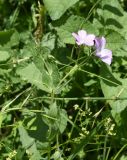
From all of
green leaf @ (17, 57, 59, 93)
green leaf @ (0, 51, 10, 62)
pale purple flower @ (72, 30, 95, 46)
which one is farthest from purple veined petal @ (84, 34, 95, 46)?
green leaf @ (0, 51, 10, 62)

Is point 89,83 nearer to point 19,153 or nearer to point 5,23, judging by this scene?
point 19,153

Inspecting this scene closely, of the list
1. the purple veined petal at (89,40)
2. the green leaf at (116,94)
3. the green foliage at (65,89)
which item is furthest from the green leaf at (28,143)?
the purple veined petal at (89,40)

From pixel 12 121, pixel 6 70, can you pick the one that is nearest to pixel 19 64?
pixel 6 70

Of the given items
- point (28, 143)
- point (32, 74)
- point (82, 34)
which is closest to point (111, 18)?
point (82, 34)

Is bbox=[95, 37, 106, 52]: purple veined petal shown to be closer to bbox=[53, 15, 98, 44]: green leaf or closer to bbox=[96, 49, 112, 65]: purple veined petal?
bbox=[96, 49, 112, 65]: purple veined petal

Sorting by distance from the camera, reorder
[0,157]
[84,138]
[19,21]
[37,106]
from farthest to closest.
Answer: [19,21], [37,106], [0,157], [84,138]

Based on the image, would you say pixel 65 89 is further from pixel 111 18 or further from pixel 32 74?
pixel 111 18
